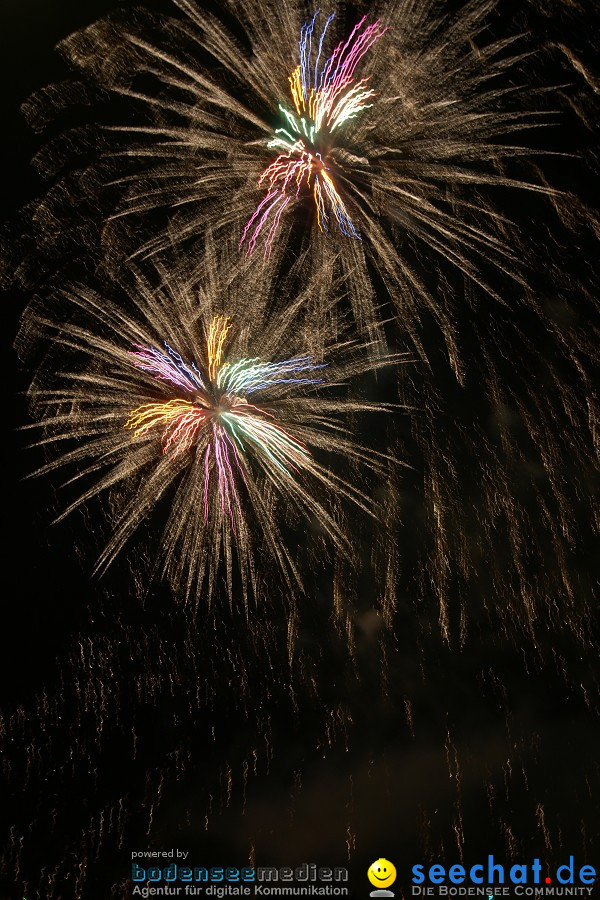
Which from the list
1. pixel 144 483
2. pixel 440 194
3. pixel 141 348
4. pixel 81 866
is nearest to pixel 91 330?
pixel 141 348

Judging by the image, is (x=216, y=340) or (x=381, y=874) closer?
(x=216, y=340)

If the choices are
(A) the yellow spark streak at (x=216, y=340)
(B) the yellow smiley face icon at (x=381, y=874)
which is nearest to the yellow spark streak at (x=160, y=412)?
(A) the yellow spark streak at (x=216, y=340)

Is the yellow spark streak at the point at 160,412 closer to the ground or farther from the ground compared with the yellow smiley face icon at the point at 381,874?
farther from the ground

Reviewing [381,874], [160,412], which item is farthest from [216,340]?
[381,874]

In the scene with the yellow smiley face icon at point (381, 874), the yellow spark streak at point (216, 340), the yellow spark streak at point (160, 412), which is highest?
the yellow spark streak at point (216, 340)

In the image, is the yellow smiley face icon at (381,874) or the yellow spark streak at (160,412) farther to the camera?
the yellow smiley face icon at (381,874)

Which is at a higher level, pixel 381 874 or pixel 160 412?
pixel 160 412

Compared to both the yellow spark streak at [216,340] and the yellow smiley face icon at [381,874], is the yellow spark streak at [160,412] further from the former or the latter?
the yellow smiley face icon at [381,874]

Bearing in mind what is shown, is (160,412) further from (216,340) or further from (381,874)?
(381,874)

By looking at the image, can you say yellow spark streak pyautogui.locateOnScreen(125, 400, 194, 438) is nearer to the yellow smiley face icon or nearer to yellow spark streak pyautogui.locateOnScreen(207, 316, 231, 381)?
yellow spark streak pyautogui.locateOnScreen(207, 316, 231, 381)
